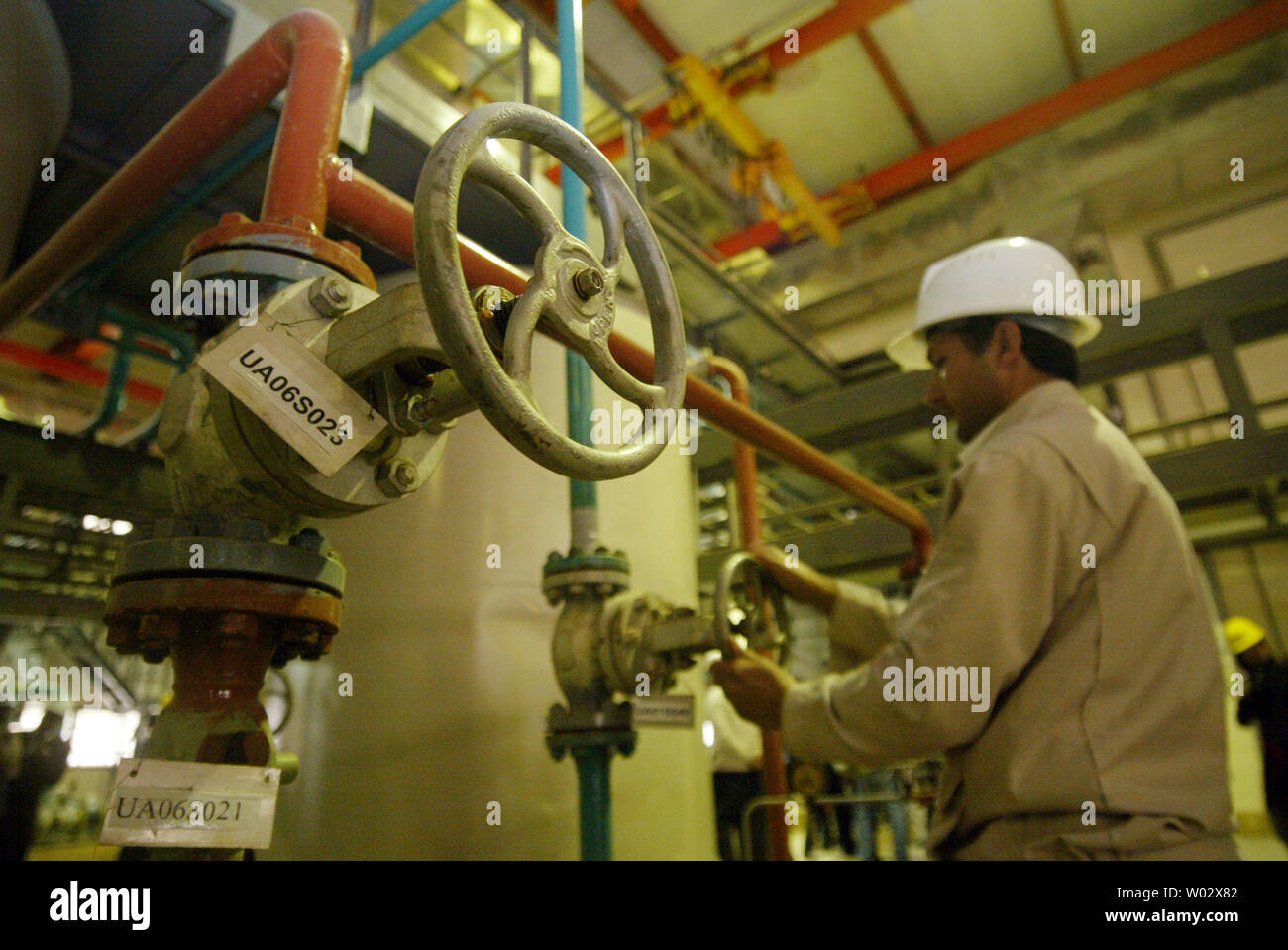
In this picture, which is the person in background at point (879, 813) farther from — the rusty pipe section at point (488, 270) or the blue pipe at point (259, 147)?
the blue pipe at point (259, 147)

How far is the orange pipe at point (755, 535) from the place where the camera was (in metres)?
1.35

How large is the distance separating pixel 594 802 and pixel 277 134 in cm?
84

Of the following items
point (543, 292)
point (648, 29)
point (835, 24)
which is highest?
point (648, 29)

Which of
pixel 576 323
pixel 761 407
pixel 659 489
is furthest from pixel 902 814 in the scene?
pixel 576 323

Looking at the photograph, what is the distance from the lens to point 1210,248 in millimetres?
3170

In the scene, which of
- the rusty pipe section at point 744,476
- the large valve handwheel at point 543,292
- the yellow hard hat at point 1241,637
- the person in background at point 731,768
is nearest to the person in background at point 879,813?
the person in background at point 731,768

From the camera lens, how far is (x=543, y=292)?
1.65 feet

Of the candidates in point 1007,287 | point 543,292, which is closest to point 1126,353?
point 1007,287

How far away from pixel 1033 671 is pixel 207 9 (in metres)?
1.41

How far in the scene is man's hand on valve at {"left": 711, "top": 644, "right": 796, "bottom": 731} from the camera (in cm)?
102

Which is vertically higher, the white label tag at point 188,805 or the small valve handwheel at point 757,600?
the small valve handwheel at point 757,600

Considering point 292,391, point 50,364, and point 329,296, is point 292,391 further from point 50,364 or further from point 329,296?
point 50,364

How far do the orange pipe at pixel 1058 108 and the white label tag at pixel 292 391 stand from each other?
3.64m

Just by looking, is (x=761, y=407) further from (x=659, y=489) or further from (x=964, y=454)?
(x=964, y=454)
